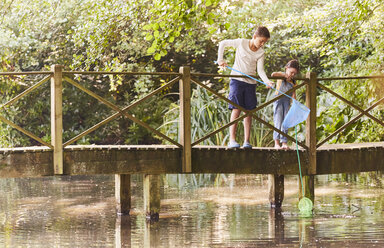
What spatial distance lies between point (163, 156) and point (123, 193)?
1124 mm

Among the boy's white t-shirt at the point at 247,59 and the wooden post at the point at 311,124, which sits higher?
the boy's white t-shirt at the point at 247,59

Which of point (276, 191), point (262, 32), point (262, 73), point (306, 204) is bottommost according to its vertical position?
point (306, 204)

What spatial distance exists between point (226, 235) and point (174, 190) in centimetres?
395

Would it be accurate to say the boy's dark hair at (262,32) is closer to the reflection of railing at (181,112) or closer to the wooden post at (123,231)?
the reflection of railing at (181,112)

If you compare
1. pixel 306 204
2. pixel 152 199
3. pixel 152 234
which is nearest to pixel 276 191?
pixel 306 204

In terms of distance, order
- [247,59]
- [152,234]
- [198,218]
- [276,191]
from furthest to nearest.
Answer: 1. [276,191]
2. [198,218]
3. [247,59]
4. [152,234]

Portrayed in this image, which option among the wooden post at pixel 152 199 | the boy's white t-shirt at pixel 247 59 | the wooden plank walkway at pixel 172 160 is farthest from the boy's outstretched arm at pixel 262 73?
the wooden post at pixel 152 199

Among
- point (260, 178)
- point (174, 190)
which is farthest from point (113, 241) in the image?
point (260, 178)

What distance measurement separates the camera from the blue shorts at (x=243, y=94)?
27.3 feet

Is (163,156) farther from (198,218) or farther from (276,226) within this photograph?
(276,226)

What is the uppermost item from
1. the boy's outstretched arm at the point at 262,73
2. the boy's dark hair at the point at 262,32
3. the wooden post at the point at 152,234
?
the boy's dark hair at the point at 262,32

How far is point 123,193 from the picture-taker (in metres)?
9.09

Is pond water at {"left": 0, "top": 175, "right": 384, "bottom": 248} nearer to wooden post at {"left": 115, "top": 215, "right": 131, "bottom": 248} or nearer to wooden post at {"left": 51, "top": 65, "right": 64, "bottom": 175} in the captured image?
wooden post at {"left": 115, "top": 215, "right": 131, "bottom": 248}

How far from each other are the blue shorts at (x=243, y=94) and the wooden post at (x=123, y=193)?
5.49 ft
